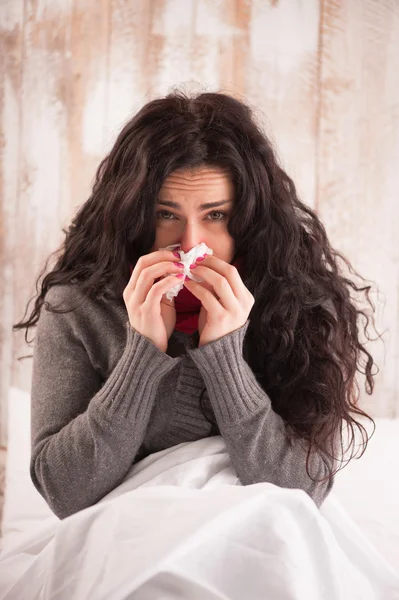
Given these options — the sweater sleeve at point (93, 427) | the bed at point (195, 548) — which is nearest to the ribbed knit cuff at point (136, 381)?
the sweater sleeve at point (93, 427)

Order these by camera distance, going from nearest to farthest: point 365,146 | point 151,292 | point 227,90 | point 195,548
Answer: point 195,548 → point 151,292 → point 227,90 → point 365,146

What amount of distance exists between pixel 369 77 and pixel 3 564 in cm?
132

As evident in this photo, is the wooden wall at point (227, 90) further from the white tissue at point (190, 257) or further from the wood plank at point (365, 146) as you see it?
the white tissue at point (190, 257)

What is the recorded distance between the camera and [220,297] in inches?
41.9

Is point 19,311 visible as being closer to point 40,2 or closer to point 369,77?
point 40,2

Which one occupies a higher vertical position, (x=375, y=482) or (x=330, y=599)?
(x=330, y=599)

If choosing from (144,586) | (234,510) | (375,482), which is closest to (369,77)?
(375,482)

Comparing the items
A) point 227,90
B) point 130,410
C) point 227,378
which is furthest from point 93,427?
point 227,90

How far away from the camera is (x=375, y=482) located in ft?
5.08

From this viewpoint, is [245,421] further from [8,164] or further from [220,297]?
[8,164]

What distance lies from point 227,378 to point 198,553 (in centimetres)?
27

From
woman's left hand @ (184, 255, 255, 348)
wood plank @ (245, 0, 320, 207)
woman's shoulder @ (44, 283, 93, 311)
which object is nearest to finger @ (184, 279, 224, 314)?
woman's left hand @ (184, 255, 255, 348)

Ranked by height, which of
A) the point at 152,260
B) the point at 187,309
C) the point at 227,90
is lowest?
the point at 187,309

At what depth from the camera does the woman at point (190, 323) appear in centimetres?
107
